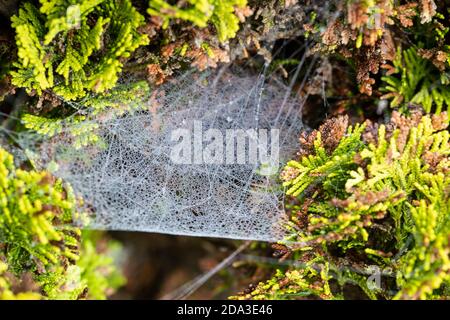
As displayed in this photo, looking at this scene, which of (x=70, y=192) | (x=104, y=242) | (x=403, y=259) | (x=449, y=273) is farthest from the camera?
(x=104, y=242)

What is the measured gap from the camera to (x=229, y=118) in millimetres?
2299

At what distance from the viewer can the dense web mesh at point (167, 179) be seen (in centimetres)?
204

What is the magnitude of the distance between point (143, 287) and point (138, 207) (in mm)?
1035

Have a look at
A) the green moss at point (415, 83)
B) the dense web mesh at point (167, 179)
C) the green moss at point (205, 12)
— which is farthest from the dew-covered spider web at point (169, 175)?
the green moss at point (205, 12)

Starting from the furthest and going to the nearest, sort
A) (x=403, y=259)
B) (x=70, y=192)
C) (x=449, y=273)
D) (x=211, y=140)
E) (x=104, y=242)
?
(x=104, y=242)
(x=211, y=140)
(x=70, y=192)
(x=403, y=259)
(x=449, y=273)

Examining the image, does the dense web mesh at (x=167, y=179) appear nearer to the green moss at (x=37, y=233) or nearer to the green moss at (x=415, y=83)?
the green moss at (x=37, y=233)

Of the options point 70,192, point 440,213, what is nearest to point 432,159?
point 440,213

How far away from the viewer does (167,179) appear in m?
2.12

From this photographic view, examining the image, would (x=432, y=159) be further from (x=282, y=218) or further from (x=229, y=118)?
(x=229, y=118)

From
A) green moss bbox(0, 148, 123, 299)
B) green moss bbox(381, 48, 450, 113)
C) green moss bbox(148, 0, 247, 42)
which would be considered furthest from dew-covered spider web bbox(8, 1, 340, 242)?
green moss bbox(148, 0, 247, 42)

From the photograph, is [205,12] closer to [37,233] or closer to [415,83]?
[37,233]

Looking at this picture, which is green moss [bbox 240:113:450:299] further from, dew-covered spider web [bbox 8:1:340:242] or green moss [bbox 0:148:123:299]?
green moss [bbox 0:148:123:299]

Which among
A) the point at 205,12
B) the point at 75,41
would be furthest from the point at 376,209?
the point at 75,41

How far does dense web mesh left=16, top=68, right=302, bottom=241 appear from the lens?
2.04m
